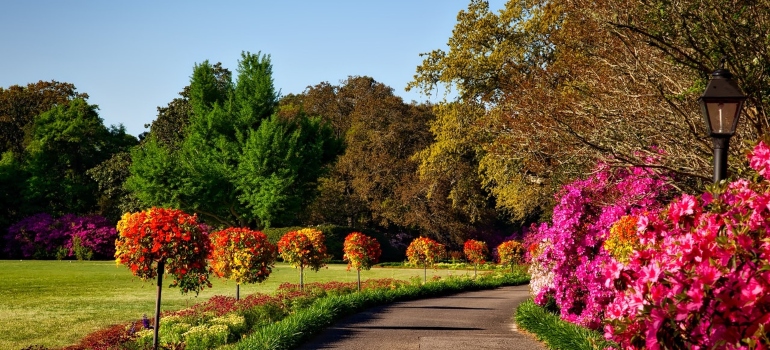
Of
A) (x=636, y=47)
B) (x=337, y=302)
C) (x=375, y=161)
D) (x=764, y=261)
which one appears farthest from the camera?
(x=375, y=161)

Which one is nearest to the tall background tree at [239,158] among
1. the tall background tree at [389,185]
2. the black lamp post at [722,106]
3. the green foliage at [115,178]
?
the green foliage at [115,178]

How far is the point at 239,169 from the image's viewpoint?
46.0 meters

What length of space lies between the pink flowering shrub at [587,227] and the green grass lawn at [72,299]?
733cm

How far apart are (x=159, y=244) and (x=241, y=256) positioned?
6.52 metres

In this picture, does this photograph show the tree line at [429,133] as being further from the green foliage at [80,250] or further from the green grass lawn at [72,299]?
the green grass lawn at [72,299]

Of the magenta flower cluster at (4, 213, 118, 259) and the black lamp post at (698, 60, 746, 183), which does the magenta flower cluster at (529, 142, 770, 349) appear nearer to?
the black lamp post at (698, 60, 746, 183)

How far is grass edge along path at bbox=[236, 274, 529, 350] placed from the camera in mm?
11144

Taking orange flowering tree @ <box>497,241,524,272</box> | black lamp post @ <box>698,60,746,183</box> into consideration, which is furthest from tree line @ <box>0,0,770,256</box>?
black lamp post @ <box>698,60,746,183</box>

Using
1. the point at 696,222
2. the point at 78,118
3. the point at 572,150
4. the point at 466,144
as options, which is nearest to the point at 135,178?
the point at 78,118

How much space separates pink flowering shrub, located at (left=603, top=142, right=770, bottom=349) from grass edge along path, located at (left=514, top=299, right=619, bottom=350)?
18.4 feet

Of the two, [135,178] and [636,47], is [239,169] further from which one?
[636,47]

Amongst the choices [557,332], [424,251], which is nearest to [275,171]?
[424,251]

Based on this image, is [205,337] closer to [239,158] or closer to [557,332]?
[557,332]

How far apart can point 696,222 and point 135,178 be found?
44223 mm
